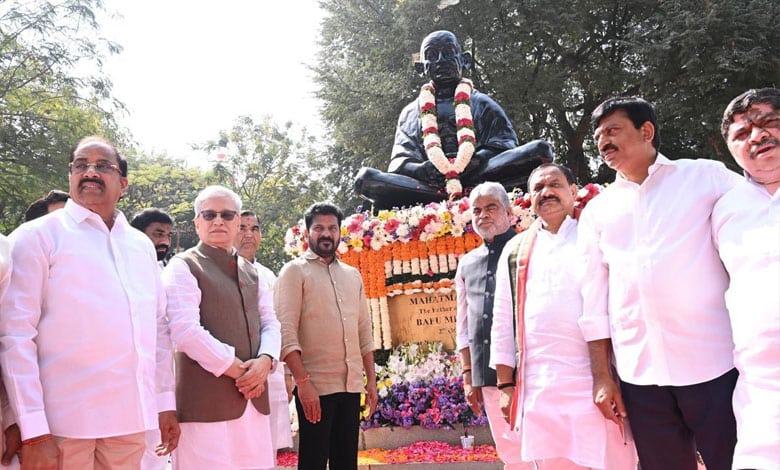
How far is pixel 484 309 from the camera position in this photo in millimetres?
3576

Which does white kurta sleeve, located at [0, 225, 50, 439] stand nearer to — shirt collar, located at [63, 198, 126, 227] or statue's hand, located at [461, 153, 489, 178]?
shirt collar, located at [63, 198, 126, 227]

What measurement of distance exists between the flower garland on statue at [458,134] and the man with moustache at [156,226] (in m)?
3.09

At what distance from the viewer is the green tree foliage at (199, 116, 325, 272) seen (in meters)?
24.9

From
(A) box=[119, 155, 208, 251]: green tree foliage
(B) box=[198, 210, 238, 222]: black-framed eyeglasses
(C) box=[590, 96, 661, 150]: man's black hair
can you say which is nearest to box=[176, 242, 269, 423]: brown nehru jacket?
(B) box=[198, 210, 238, 222]: black-framed eyeglasses

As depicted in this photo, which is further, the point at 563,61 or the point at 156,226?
the point at 563,61

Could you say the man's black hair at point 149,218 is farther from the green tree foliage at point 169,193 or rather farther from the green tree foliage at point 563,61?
the green tree foliage at point 169,193

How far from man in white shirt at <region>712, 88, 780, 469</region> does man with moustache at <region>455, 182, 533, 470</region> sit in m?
1.42

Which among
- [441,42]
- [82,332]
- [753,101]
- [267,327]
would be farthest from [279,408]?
[441,42]

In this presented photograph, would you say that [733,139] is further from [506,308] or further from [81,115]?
[81,115]

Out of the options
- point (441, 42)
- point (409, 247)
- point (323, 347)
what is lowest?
point (323, 347)

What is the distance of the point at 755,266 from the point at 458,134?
5.26 metres

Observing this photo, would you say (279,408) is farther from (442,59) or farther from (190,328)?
(442,59)

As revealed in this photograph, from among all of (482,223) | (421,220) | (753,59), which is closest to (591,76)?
(753,59)

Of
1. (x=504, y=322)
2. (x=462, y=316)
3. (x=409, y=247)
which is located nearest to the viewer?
(x=504, y=322)
